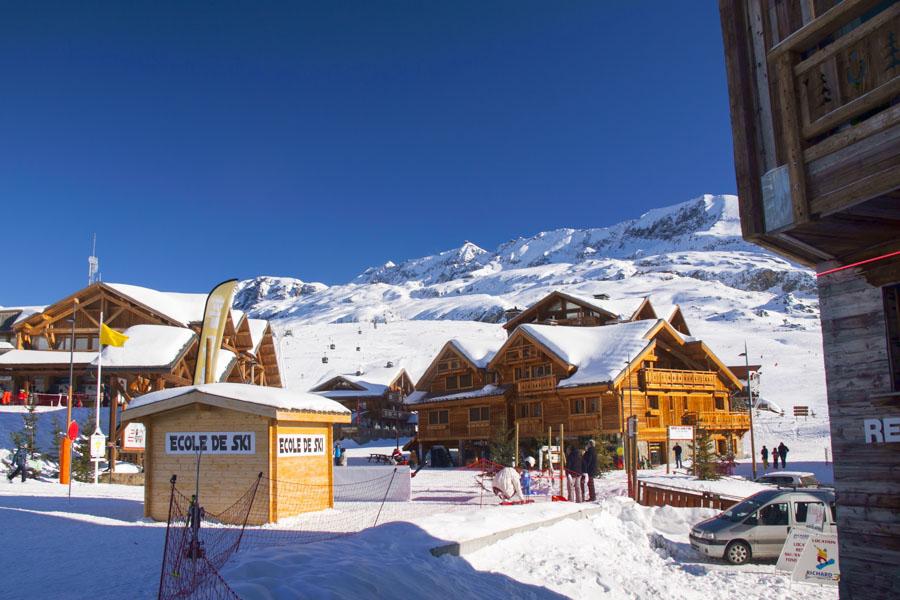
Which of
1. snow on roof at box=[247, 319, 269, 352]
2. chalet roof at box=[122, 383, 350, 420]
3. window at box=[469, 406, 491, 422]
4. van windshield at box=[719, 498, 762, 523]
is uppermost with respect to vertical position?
snow on roof at box=[247, 319, 269, 352]

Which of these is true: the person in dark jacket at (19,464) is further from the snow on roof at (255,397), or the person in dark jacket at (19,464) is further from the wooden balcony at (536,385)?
the wooden balcony at (536,385)

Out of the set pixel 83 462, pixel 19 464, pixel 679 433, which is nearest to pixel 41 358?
pixel 83 462

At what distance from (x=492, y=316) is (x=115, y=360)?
154506 millimetres

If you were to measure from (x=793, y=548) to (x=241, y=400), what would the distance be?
11.0 meters

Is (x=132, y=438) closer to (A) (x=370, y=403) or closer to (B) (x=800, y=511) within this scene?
(B) (x=800, y=511)

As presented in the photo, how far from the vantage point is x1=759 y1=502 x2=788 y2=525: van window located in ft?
50.3

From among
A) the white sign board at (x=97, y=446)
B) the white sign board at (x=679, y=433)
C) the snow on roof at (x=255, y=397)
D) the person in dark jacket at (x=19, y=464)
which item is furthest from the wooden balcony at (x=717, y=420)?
the person in dark jacket at (x=19, y=464)

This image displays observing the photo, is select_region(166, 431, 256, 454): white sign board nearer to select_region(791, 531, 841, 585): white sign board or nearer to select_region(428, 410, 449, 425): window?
select_region(791, 531, 841, 585): white sign board

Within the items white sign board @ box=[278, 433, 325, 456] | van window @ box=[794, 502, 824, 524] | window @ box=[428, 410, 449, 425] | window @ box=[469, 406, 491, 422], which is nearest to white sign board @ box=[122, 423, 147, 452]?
white sign board @ box=[278, 433, 325, 456]

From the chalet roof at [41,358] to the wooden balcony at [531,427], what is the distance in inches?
902

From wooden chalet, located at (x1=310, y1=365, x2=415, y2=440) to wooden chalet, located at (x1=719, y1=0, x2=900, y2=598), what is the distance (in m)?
53.0

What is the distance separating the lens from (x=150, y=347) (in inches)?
1364

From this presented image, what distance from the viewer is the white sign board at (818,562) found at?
11.9 m

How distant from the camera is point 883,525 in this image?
284 inches
